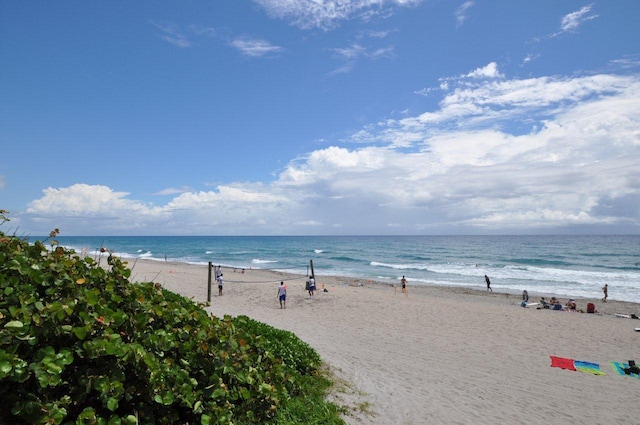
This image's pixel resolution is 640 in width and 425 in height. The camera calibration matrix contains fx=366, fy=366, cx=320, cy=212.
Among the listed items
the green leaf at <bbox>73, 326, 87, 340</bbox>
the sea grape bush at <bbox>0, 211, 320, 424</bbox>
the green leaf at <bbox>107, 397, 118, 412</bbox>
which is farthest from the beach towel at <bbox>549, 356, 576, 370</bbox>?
the green leaf at <bbox>73, 326, 87, 340</bbox>

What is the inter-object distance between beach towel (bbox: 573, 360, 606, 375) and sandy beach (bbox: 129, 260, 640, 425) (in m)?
0.31

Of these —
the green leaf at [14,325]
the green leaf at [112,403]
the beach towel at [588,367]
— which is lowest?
the beach towel at [588,367]

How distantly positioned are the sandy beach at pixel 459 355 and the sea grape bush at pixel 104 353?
1.56 metres

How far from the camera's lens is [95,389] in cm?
304

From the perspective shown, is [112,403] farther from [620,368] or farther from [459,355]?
[620,368]

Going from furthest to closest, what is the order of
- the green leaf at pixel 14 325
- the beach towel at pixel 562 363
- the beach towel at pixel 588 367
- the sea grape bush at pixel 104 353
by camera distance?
the beach towel at pixel 562 363, the beach towel at pixel 588 367, the sea grape bush at pixel 104 353, the green leaf at pixel 14 325

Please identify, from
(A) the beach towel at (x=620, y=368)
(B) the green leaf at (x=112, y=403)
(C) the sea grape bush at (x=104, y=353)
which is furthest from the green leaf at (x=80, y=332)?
(A) the beach towel at (x=620, y=368)

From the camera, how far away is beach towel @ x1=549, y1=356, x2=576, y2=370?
11.9 metres

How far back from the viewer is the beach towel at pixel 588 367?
11680mm

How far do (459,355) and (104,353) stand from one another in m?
12.5

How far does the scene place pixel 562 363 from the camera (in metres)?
12.2

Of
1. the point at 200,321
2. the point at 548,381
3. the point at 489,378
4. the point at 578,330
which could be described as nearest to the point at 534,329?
the point at 578,330

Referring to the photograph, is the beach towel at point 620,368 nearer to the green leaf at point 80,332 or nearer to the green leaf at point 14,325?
the green leaf at point 80,332

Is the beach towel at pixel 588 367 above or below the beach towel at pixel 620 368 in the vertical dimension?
above
